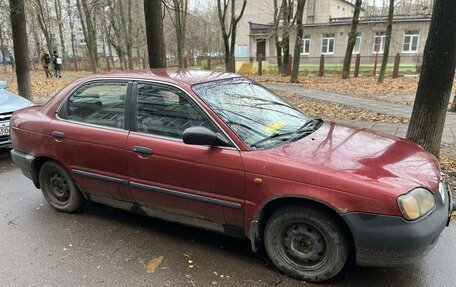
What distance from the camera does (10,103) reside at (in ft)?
22.8

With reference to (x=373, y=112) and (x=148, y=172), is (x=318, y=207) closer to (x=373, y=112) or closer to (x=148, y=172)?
(x=148, y=172)

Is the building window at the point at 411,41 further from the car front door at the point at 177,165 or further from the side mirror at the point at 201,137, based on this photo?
the side mirror at the point at 201,137

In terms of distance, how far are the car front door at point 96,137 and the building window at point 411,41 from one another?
35.2m

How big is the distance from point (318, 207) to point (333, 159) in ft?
1.29

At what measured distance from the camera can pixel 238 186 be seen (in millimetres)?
3111

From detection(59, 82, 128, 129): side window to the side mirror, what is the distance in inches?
36.6

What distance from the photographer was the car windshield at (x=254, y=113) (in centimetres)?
331

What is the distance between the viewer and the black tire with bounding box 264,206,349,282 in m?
2.88

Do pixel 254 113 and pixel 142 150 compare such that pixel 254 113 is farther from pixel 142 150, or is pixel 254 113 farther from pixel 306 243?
pixel 306 243

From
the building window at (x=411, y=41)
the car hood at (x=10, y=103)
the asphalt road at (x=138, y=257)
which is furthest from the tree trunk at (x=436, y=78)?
the building window at (x=411, y=41)

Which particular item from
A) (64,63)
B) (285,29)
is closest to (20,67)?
(285,29)

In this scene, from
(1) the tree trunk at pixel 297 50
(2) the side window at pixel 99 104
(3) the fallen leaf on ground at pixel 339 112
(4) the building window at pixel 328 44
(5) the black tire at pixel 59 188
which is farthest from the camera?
(4) the building window at pixel 328 44

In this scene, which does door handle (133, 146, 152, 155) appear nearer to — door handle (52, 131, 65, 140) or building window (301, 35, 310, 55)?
door handle (52, 131, 65, 140)

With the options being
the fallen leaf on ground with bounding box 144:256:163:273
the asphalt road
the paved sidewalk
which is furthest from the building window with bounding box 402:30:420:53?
the fallen leaf on ground with bounding box 144:256:163:273
